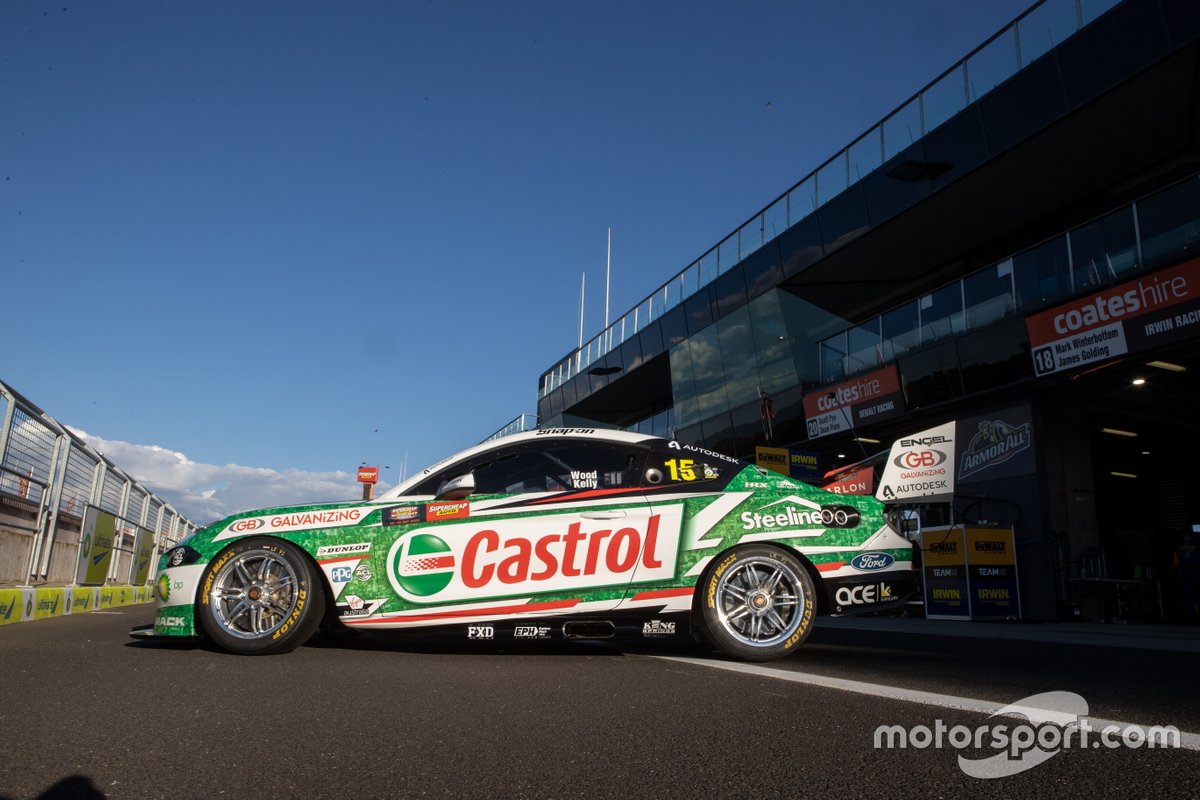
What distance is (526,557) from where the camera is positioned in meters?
5.51

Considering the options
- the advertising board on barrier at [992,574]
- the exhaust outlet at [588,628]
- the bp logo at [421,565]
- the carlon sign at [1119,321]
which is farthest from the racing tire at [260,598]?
the carlon sign at [1119,321]

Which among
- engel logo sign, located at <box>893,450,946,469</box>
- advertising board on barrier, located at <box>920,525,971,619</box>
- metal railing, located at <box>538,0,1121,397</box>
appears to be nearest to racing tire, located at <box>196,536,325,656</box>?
engel logo sign, located at <box>893,450,946,469</box>

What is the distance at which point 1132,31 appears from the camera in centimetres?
1431

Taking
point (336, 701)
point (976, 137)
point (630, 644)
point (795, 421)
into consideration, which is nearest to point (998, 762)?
point (336, 701)

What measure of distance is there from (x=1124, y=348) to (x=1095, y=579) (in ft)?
15.6

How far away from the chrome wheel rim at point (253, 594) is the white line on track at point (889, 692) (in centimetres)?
262

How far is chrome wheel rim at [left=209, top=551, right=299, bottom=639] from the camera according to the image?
5379 millimetres

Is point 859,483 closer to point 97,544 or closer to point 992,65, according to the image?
point 992,65

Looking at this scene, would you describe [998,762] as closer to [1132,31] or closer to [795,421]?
[1132,31]

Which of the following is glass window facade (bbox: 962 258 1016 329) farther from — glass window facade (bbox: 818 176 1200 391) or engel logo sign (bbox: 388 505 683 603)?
engel logo sign (bbox: 388 505 683 603)

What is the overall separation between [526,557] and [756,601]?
60.3 inches

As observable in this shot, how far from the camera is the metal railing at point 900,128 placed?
52.1ft

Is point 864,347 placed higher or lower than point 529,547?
higher

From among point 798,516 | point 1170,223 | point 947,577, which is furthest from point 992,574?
point 798,516
